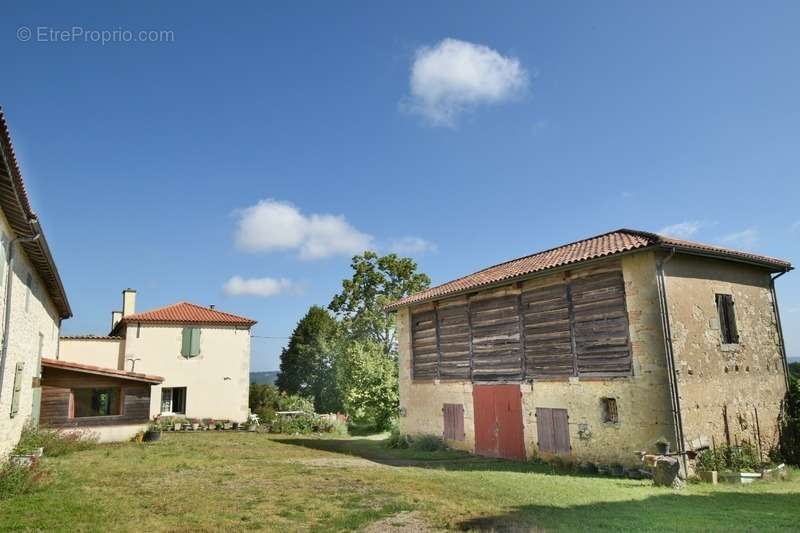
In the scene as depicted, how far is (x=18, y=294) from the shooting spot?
38.1 feet

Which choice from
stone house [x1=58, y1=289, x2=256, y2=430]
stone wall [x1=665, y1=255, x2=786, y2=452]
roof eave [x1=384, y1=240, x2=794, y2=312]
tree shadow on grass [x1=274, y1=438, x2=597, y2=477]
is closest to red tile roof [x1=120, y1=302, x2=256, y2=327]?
stone house [x1=58, y1=289, x2=256, y2=430]

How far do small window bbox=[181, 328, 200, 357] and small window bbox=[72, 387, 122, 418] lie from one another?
Result: 376 cm

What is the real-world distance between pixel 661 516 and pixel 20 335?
13.4m

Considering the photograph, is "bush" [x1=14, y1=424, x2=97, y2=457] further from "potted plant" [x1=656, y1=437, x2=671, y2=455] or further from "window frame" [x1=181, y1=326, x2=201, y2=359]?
"potted plant" [x1=656, y1=437, x2=671, y2=455]

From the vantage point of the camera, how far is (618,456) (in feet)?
41.2

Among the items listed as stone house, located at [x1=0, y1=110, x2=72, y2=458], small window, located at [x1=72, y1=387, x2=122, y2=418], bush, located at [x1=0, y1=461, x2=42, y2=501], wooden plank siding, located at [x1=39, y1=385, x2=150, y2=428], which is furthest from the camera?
small window, located at [x1=72, y1=387, x2=122, y2=418]

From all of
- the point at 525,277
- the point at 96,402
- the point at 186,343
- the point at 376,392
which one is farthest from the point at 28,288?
the point at 376,392

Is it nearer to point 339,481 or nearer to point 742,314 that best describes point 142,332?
point 339,481

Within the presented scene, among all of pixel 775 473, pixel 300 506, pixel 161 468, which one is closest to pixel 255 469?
pixel 161 468

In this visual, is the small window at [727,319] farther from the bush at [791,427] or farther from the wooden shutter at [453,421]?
the wooden shutter at [453,421]

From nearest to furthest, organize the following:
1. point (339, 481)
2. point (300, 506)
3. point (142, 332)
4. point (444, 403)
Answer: point (300, 506) < point (339, 481) < point (444, 403) < point (142, 332)

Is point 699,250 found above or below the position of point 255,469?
above

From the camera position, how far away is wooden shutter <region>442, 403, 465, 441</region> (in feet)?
56.9

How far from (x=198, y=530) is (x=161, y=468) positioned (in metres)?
6.81
